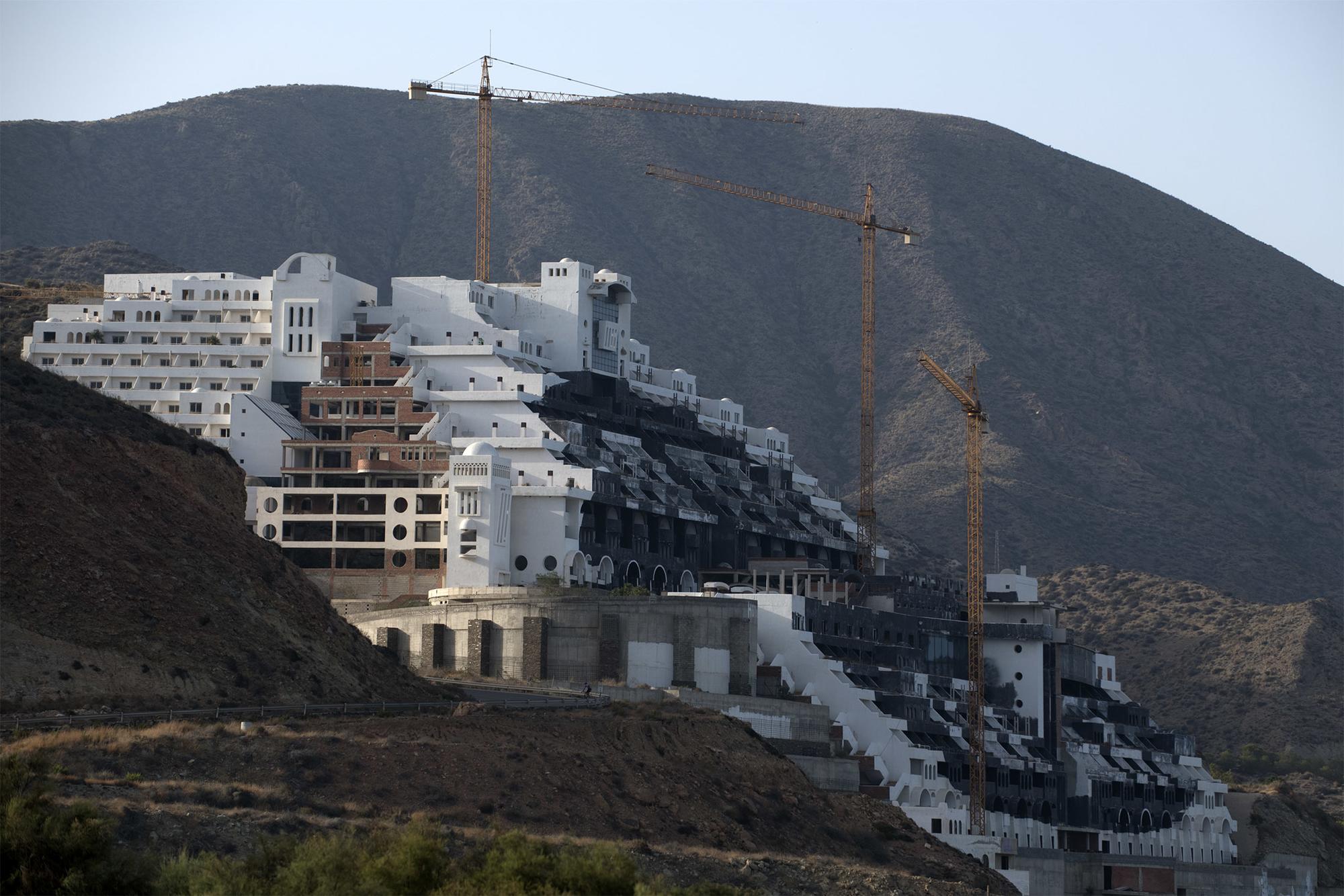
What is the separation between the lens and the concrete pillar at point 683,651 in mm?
152500

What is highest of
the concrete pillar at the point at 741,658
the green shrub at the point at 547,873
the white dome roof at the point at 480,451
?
the white dome roof at the point at 480,451

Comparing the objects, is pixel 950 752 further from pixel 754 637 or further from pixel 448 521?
pixel 448 521

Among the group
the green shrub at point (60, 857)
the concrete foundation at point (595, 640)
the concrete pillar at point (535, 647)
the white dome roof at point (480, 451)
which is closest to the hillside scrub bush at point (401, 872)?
the green shrub at point (60, 857)

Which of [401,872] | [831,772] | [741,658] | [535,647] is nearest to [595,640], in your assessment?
[535,647]

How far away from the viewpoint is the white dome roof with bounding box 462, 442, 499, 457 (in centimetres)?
16725

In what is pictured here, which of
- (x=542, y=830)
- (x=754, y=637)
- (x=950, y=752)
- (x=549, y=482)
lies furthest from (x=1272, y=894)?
(x=542, y=830)

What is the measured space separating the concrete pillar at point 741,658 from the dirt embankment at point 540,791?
572 inches

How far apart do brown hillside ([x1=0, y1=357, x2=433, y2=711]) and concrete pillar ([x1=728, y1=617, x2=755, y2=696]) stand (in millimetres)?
29553

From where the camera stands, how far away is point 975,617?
179875 millimetres

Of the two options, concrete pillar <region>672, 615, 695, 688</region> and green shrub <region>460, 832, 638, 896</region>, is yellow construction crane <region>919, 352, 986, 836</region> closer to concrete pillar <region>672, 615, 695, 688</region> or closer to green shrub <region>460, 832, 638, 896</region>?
concrete pillar <region>672, 615, 695, 688</region>

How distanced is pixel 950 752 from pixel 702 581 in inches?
1254

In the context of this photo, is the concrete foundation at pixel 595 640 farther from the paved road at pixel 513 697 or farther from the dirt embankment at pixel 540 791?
the dirt embankment at pixel 540 791

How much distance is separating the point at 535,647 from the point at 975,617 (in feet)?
138

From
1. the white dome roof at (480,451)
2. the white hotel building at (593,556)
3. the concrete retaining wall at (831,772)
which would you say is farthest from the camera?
the white dome roof at (480,451)
